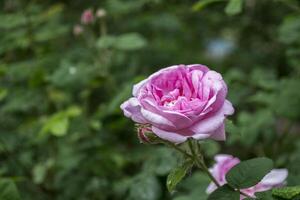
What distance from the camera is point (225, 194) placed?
115 centimetres

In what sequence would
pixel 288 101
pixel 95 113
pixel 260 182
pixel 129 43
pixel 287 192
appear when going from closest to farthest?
pixel 287 192, pixel 260 182, pixel 288 101, pixel 129 43, pixel 95 113

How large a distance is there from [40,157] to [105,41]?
582mm

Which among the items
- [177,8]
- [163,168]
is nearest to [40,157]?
[163,168]

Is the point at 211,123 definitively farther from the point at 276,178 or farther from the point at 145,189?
the point at 145,189

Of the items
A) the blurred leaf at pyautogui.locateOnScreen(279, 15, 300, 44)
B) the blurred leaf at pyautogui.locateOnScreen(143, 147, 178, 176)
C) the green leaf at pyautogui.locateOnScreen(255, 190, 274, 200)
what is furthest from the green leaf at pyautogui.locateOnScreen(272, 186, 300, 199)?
the blurred leaf at pyautogui.locateOnScreen(279, 15, 300, 44)

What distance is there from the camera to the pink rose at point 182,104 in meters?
1.04

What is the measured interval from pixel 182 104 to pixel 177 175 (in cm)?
17

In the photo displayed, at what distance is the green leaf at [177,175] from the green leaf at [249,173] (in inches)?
3.8

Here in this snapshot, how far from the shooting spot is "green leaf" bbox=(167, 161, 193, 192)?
3.74 ft

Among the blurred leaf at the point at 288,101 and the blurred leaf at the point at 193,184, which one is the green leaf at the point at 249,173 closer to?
the blurred leaf at the point at 193,184

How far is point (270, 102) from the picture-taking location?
2.00m

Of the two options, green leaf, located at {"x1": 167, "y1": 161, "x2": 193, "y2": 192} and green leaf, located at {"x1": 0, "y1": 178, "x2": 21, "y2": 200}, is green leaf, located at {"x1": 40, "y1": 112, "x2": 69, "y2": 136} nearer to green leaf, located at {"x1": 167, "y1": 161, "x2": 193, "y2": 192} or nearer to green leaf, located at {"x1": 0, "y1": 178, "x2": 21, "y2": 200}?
green leaf, located at {"x1": 0, "y1": 178, "x2": 21, "y2": 200}

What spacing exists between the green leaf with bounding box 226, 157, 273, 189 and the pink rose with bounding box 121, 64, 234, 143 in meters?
0.13

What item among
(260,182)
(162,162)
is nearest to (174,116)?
(260,182)
